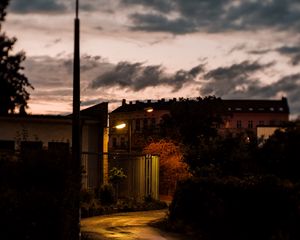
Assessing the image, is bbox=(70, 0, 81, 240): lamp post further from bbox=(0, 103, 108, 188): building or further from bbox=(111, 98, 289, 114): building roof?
bbox=(111, 98, 289, 114): building roof

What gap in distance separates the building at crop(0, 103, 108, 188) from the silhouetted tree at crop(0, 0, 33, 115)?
8.67 m

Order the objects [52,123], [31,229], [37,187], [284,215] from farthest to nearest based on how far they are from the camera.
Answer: [52,123] < [284,215] < [37,187] < [31,229]

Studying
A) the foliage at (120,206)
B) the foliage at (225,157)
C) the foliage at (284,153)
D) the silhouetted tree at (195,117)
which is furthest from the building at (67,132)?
the silhouetted tree at (195,117)

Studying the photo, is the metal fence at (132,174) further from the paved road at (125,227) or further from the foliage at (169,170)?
the paved road at (125,227)

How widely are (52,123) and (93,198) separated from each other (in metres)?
7.09

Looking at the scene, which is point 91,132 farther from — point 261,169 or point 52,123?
point 261,169

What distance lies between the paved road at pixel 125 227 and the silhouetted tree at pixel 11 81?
18.4 m

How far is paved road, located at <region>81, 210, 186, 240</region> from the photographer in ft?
63.8

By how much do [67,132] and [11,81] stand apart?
384 inches

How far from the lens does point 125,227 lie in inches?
862

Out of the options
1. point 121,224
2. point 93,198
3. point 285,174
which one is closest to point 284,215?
point 285,174

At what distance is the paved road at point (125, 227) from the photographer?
19438mm

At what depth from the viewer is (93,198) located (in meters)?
29.1

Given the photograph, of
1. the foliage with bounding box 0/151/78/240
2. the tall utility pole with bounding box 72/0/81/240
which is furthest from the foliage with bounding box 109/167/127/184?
the foliage with bounding box 0/151/78/240
